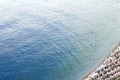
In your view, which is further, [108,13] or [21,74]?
[108,13]

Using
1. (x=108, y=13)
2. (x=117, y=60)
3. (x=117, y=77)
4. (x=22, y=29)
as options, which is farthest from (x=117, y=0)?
(x=117, y=77)

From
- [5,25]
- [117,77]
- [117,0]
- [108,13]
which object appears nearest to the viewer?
[117,77]

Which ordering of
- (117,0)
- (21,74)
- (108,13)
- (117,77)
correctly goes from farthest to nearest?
(117,0), (108,13), (21,74), (117,77)

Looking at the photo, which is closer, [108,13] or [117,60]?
[117,60]

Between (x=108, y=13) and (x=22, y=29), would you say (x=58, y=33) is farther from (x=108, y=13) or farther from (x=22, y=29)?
(x=108, y=13)

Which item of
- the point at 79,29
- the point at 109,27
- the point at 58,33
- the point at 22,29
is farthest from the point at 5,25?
the point at 109,27

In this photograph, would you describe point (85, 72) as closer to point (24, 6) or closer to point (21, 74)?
point (21, 74)
